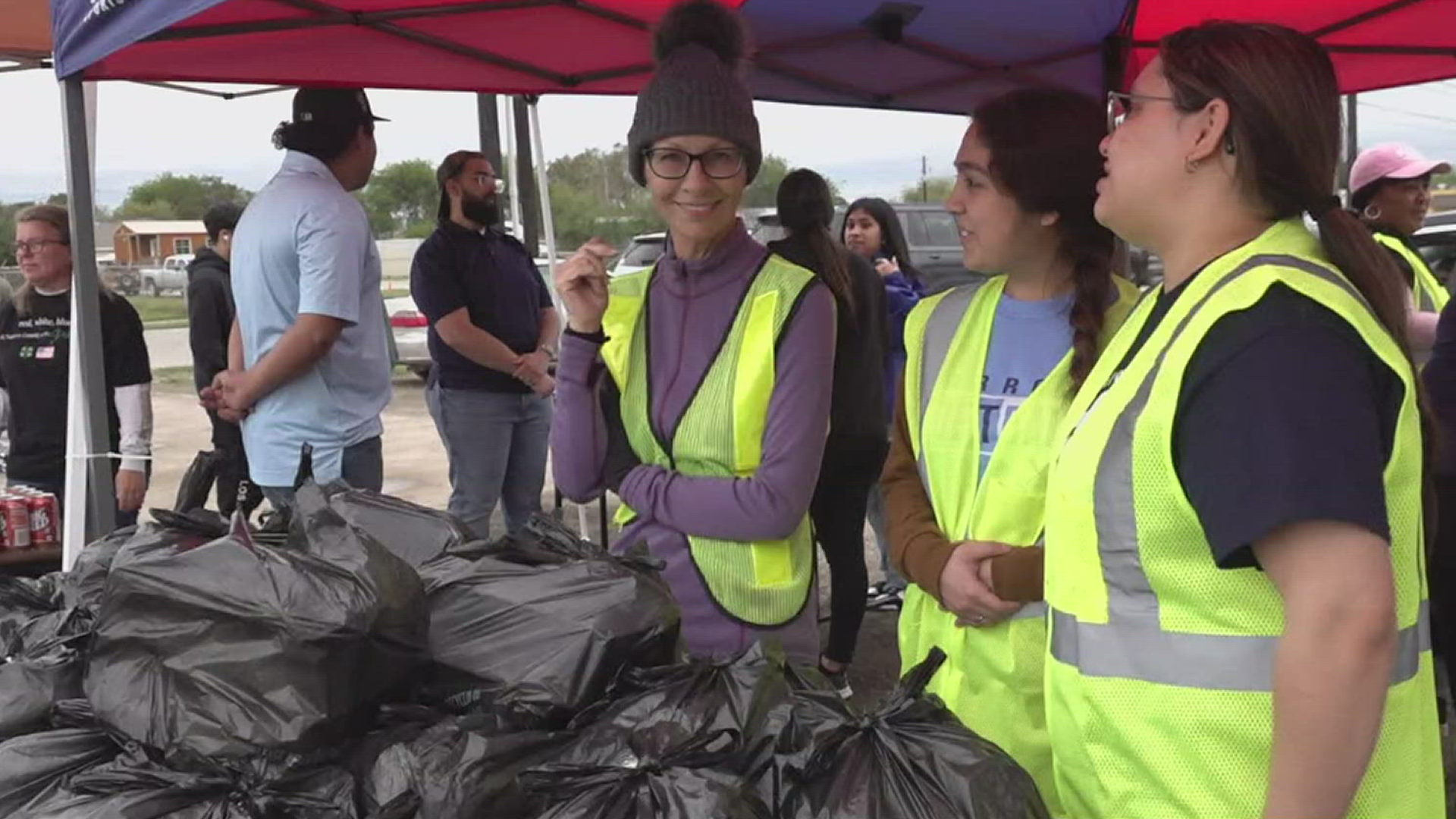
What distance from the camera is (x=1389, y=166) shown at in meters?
4.22

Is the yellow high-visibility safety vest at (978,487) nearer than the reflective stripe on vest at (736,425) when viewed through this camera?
Yes

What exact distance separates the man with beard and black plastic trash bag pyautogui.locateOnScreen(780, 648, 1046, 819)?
128 inches

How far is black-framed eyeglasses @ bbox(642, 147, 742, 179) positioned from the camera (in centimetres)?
208

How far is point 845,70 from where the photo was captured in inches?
147

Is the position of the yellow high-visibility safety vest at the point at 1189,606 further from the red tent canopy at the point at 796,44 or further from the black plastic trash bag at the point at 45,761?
the red tent canopy at the point at 796,44

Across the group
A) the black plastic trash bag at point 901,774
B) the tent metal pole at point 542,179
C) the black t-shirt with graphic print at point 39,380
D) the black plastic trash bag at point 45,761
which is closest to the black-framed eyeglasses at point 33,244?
the black t-shirt with graphic print at point 39,380

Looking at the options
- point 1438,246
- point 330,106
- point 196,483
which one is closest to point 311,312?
point 330,106

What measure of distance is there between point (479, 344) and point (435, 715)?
10.1 ft

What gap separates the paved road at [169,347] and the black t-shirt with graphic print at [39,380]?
12.4 metres

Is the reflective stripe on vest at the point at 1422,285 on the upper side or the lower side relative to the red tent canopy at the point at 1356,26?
lower

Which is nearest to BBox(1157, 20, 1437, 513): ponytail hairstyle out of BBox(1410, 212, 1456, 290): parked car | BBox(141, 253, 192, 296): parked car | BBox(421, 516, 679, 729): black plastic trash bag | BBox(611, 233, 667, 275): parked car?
BBox(421, 516, 679, 729): black plastic trash bag

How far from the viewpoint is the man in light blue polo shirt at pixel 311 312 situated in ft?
9.63

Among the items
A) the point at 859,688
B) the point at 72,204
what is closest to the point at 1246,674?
the point at 72,204

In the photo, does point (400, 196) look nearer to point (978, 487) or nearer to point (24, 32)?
point (24, 32)
